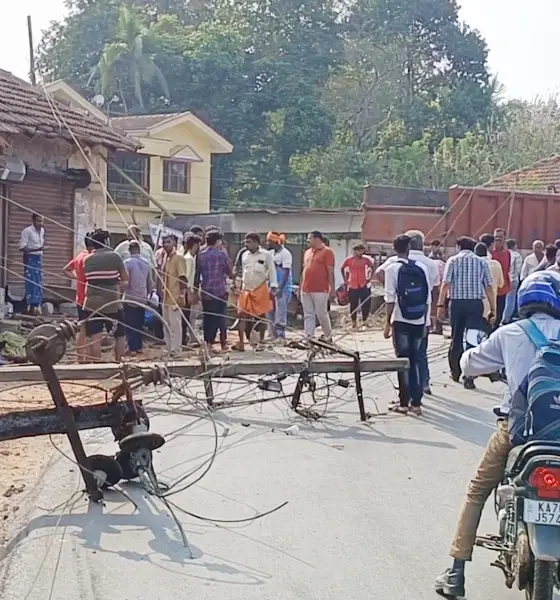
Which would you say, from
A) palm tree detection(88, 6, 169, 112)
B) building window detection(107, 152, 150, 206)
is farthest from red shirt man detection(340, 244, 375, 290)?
palm tree detection(88, 6, 169, 112)

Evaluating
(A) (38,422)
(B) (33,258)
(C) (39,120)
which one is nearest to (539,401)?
(A) (38,422)

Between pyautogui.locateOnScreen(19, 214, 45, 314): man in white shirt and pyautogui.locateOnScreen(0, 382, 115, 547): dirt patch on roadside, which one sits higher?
pyautogui.locateOnScreen(19, 214, 45, 314): man in white shirt

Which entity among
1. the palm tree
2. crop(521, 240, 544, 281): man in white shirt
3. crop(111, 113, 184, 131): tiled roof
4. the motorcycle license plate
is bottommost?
the motorcycle license plate

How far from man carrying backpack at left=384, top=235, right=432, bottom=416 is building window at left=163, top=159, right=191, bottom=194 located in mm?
28470

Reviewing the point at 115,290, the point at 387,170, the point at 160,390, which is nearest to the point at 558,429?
the point at 160,390

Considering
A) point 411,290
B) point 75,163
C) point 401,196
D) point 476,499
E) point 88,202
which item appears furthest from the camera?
point 401,196

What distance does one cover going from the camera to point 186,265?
14281 mm

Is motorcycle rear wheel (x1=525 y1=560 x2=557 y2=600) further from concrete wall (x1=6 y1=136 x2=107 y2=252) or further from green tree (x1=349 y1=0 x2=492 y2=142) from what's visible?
green tree (x1=349 y1=0 x2=492 y2=142)

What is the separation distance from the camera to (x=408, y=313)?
403 inches

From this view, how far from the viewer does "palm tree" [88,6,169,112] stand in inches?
1823

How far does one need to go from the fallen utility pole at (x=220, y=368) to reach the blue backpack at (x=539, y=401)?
3.28 metres

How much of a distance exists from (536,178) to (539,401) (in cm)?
2602

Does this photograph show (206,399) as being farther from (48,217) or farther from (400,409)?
(48,217)

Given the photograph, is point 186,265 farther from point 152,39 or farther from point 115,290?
point 152,39
